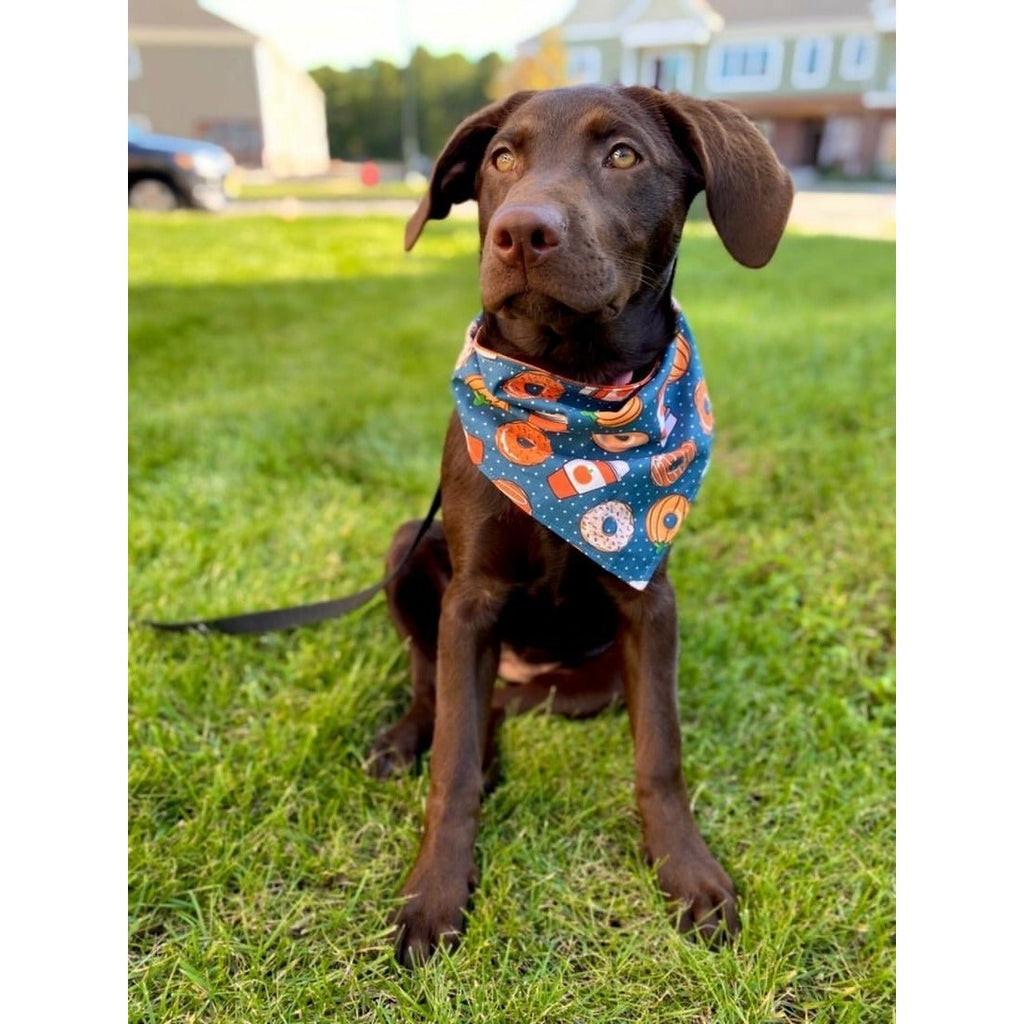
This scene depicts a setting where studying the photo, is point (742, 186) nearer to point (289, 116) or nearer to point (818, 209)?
point (289, 116)

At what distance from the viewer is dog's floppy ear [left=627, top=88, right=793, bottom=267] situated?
1.76 meters

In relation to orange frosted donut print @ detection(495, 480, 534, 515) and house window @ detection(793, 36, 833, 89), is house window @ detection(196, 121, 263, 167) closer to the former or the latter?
house window @ detection(793, 36, 833, 89)

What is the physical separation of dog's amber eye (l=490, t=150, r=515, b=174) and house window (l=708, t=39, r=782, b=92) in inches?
136

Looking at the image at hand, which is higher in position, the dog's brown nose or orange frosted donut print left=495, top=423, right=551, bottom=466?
the dog's brown nose

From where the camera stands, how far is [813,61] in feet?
18.2

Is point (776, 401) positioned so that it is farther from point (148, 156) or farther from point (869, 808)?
point (148, 156)

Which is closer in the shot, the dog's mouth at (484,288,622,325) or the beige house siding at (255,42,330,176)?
the dog's mouth at (484,288,622,325)

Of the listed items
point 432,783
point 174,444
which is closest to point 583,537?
point 432,783

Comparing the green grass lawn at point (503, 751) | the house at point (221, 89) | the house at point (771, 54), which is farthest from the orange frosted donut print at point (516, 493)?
the house at point (221, 89)

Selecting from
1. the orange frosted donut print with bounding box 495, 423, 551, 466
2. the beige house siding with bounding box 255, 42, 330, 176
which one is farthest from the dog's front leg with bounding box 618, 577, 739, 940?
the beige house siding with bounding box 255, 42, 330, 176

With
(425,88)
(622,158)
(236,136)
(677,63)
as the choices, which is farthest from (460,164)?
(236,136)

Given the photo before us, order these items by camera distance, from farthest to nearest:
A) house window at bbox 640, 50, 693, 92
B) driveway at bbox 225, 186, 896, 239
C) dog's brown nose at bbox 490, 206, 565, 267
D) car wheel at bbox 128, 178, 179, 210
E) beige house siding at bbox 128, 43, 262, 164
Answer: car wheel at bbox 128, 178, 179, 210, driveway at bbox 225, 186, 896, 239, beige house siding at bbox 128, 43, 262, 164, house window at bbox 640, 50, 693, 92, dog's brown nose at bbox 490, 206, 565, 267

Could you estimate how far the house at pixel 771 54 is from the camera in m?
4.88

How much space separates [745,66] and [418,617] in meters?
4.23
